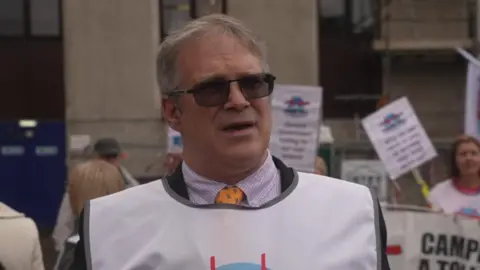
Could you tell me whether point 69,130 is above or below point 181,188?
below

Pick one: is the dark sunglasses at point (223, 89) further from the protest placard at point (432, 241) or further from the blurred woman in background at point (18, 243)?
the protest placard at point (432, 241)

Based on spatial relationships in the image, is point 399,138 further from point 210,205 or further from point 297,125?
point 210,205

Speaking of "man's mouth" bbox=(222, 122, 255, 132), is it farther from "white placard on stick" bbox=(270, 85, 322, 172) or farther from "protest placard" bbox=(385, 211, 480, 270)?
"white placard on stick" bbox=(270, 85, 322, 172)

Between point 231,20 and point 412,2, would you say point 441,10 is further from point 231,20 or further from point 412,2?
point 231,20

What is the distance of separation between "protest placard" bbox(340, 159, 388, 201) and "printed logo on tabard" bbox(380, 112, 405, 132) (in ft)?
9.23

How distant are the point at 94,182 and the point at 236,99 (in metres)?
2.95

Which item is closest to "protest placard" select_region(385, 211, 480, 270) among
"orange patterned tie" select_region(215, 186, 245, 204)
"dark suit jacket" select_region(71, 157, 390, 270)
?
"dark suit jacket" select_region(71, 157, 390, 270)

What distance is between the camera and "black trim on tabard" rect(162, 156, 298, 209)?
1993mm

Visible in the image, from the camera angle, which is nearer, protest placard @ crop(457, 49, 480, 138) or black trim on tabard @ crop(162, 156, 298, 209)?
black trim on tabard @ crop(162, 156, 298, 209)

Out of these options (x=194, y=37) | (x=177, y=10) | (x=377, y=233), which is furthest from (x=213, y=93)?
(x=177, y=10)

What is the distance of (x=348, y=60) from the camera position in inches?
529

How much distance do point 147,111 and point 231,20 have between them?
1080 centimetres

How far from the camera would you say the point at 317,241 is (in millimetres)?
1953

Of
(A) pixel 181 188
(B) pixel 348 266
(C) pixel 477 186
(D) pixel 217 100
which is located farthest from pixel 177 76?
(C) pixel 477 186
